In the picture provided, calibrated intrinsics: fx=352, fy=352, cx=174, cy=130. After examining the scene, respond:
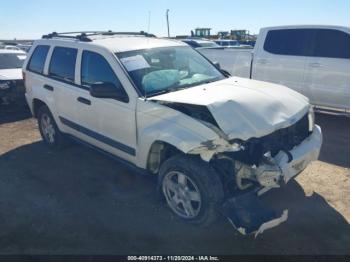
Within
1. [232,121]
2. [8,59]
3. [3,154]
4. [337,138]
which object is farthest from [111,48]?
[8,59]

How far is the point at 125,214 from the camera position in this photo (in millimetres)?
4031

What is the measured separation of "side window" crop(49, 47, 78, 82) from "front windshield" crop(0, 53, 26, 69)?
16.2 ft

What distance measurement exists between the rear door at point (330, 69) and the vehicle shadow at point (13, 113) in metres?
6.59

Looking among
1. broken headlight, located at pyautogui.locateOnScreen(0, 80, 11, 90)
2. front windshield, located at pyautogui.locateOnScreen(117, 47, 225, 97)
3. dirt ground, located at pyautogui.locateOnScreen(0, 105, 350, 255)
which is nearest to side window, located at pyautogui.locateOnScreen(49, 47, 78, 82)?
front windshield, located at pyautogui.locateOnScreen(117, 47, 225, 97)

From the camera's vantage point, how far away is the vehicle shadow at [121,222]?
3422 mm

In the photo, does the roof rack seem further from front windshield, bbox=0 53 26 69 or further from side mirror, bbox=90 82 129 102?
front windshield, bbox=0 53 26 69

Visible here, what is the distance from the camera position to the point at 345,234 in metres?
3.53

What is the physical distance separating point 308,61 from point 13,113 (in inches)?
281

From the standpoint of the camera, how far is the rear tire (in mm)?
5832

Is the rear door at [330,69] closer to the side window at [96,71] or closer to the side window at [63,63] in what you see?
the side window at [96,71]

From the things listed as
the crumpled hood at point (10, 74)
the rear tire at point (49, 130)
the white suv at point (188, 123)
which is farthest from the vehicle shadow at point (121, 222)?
the crumpled hood at point (10, 74)

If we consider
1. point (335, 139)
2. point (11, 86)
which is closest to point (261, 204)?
point (335, 139)

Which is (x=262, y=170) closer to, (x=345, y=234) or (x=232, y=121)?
(x=232, y=121)

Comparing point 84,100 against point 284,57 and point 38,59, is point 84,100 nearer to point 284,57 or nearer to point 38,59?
point 38,59
